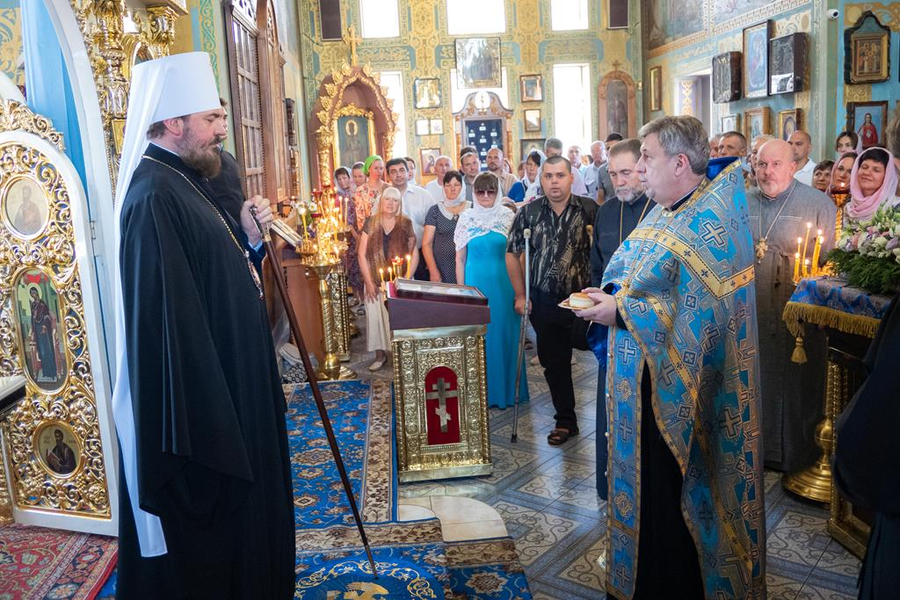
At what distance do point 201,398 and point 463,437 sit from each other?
2.52 metres

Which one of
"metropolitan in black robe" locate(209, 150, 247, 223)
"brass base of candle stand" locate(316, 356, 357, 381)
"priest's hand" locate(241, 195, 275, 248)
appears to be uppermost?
"metropolitan in black robe" locate(209, 150, 247, 223)

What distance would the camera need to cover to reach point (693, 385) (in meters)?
2.67

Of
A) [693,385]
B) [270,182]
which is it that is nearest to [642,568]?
[693,385]

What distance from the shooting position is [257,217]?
2.54 m

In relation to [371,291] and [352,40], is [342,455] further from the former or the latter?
[352,40]

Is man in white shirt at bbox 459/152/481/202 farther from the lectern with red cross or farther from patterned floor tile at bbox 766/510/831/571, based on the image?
patterned floor tile at bbox 766/510/831/571

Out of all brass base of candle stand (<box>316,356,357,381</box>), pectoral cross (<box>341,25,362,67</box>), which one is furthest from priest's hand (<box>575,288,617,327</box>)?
pectoral cross (<box>341,25,362,67</box>)

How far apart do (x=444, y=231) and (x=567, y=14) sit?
13.0 m

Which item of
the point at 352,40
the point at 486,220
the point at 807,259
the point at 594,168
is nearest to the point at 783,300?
the point at 807,259

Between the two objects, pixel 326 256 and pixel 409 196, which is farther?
pixel 409 196

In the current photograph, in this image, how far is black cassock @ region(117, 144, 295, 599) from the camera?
2.03 meters

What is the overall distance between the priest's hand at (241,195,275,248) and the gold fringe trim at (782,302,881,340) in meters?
2.32

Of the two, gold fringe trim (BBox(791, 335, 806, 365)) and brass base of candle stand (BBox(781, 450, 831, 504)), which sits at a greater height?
gold fringe trim (BBox(791, 335, 806, 365))

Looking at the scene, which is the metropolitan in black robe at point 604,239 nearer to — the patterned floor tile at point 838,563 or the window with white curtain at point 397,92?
the patterned floor tile at point 838,563
